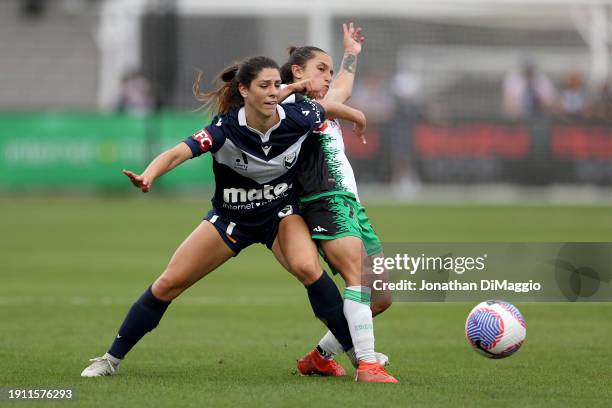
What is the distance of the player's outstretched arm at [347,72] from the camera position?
793cm

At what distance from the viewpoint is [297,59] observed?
25.9 feet

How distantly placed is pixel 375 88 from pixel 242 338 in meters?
19.2

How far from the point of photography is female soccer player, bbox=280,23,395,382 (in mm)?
7176

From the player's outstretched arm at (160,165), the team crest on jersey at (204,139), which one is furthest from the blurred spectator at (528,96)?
the player's outstretched arm at (160,165)

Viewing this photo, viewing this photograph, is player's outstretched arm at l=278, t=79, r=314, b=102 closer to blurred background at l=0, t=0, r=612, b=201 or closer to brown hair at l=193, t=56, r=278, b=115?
brown hair at l=193, t=56, r=278, b=115

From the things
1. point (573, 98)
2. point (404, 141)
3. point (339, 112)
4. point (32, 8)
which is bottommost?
point (404, 141)

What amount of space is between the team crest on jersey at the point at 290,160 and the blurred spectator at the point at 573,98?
756 inches

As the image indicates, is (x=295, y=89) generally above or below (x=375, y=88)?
above

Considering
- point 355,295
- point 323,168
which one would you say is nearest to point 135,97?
point 323,168

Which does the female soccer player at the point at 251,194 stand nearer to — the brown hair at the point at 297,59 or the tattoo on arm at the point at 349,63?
the brown hair at the point at 297,59

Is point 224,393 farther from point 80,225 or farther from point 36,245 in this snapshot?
point 80,225

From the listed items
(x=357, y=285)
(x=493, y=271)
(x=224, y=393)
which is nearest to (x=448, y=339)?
(x=493, y=271)

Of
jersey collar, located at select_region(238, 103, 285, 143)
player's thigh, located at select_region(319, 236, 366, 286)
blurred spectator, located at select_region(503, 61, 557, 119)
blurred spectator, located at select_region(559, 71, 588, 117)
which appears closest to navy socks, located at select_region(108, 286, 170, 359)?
player's thigh, located at select_region(319, 236, 366, 286)

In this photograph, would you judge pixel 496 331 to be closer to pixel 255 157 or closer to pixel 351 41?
pixel 255 157
